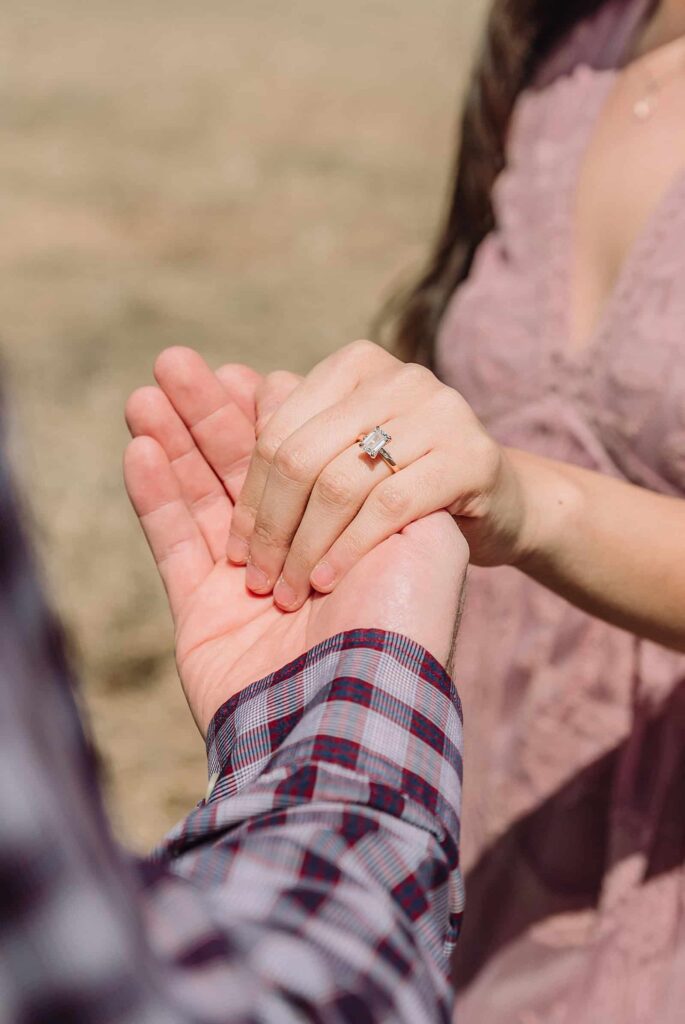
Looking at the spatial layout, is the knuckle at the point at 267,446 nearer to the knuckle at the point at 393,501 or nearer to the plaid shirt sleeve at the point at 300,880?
the knuckle at the point at 393,501

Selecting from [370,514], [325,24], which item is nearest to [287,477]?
[370,514]

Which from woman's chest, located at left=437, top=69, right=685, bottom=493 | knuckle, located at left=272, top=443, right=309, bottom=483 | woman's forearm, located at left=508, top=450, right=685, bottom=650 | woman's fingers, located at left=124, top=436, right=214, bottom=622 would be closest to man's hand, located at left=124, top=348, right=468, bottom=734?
woman's fingers, located at left=124, top=436, right=214, bottom=622

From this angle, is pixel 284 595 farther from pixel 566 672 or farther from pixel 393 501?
pixel 566 672

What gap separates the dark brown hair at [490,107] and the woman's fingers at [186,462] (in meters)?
0.60

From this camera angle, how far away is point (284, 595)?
3.42 ft

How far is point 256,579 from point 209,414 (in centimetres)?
22

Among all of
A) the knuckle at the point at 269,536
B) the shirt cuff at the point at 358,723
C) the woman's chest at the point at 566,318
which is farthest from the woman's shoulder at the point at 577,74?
the shirt cuff at the point at 358,723

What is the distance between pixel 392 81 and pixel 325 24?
2.10 m

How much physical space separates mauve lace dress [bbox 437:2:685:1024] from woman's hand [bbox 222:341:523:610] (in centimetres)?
33

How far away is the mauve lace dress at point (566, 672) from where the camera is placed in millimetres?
1302

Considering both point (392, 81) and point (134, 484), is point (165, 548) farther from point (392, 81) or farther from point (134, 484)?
point (392, 81)

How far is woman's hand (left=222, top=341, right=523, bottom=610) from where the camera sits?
3.27 feet

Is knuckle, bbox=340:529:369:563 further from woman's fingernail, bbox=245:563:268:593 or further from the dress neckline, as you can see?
the dress neckline

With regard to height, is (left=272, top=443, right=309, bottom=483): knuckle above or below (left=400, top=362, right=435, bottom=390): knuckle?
below
